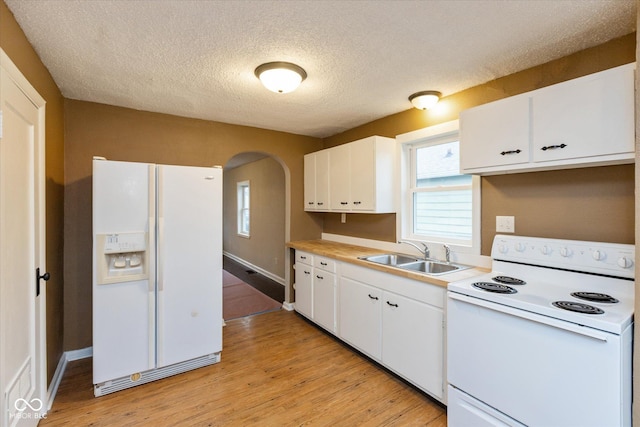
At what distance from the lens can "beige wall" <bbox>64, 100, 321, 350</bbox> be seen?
271 centimetres

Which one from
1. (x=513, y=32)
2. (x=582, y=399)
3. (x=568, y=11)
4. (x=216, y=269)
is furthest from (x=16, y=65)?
(x=582, y=399)

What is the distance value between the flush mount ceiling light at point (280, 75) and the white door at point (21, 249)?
1.33 metres

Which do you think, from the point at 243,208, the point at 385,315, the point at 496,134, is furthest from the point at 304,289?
the point at 243,208

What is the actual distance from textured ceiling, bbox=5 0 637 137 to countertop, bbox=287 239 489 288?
4.89ft

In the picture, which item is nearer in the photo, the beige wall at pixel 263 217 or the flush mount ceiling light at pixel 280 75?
the flush mount ceiling light at pixel 280 75

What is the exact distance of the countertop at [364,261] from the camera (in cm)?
203

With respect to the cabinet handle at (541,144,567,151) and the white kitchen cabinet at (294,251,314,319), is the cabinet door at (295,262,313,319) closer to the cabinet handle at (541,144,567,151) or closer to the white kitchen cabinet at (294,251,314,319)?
the white kitchen cabinet at (294,251,314,319)

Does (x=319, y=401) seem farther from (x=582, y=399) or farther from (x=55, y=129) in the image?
(x=55, y=129)

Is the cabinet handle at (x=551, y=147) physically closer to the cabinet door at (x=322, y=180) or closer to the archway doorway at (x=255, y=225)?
the cabinet door at (x=322, y=180)

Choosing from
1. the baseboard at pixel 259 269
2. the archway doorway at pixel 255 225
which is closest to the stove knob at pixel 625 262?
the archway doorway at pixel 255 225

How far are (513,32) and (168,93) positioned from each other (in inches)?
103

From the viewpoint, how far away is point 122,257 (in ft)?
7.60

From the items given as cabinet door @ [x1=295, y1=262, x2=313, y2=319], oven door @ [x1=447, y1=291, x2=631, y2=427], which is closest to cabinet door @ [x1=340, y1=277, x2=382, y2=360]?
cabinet door @ [x1=295, y1=262, x2=313, y2=319]

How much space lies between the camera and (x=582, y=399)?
1322 millimetres
